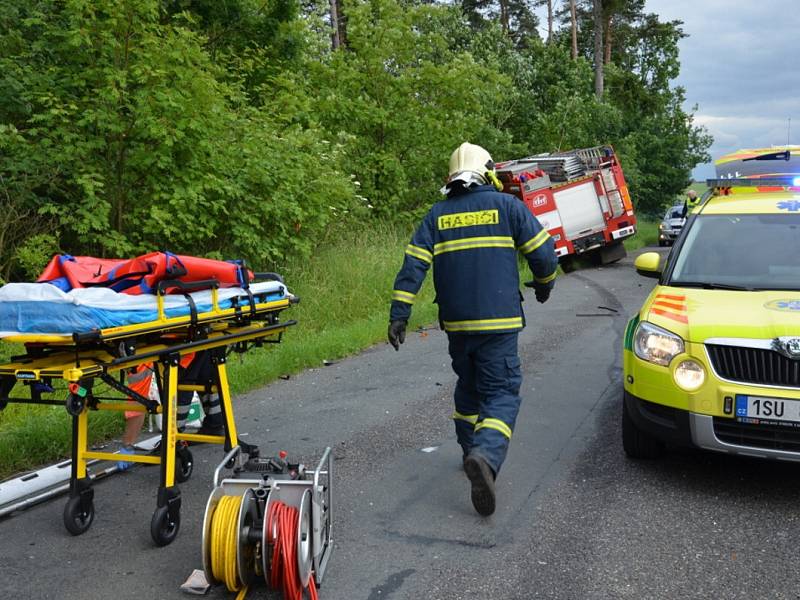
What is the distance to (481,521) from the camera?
4.40 metres

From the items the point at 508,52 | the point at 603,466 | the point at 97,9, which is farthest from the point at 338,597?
the point at 508,52

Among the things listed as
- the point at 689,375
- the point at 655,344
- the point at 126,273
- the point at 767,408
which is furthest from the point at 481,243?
the point at 126,273

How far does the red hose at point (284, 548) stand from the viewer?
11.0 ft

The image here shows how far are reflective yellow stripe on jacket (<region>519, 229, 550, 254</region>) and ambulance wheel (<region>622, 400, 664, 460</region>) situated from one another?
4.31 ft

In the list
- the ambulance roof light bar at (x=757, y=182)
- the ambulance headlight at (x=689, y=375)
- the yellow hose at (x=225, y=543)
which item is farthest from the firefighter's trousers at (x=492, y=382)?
the ambulance roof light bar at (x=757, y=182)

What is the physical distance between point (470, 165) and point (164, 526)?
2679 millimetres

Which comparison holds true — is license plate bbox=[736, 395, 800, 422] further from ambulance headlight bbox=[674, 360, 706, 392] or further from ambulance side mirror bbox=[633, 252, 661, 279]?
ambulance side mirror bbox=[633, 252, 661, 279]

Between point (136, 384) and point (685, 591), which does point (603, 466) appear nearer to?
point (685, 591)

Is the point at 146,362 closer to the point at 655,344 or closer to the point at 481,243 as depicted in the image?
the point at 481,243

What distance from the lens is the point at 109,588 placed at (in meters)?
3.72

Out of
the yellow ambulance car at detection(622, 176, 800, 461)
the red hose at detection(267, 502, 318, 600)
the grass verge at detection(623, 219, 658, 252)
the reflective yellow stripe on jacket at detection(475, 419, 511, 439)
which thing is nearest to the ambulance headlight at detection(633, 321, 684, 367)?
the yellow ambulance car at detection(622, 176, 800, 461)

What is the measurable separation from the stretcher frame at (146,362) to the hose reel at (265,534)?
2.48ft

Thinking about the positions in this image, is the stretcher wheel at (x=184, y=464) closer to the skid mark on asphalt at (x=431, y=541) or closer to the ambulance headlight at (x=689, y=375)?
the skid mark on asphalt at (x=431, y=541)

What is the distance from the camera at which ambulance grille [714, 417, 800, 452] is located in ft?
14.3
